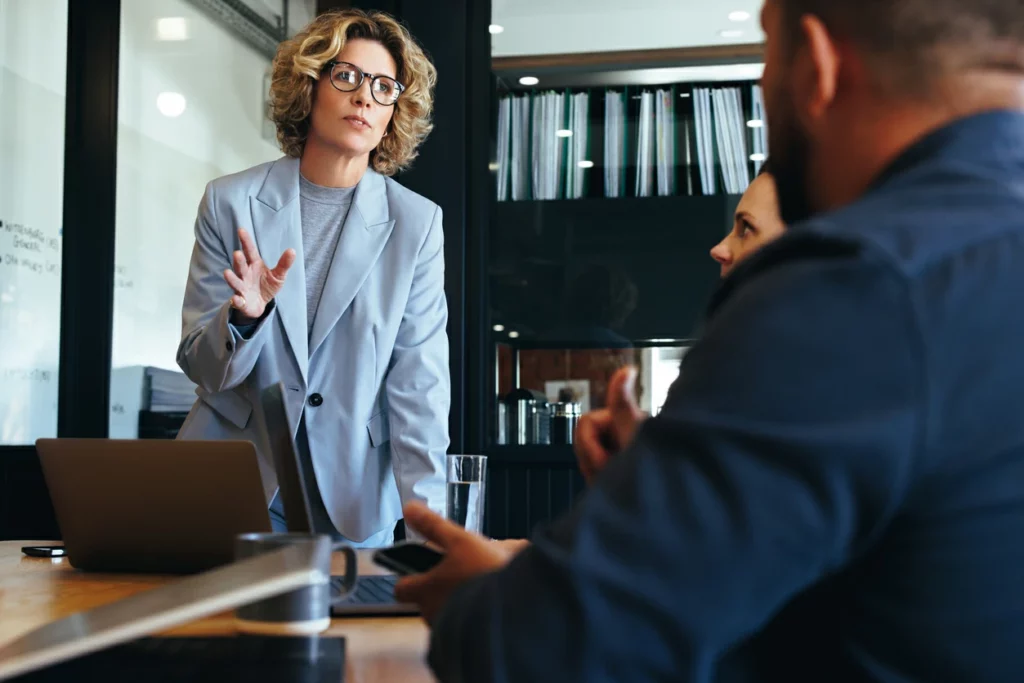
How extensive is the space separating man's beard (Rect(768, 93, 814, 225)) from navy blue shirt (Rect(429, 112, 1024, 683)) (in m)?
0.14

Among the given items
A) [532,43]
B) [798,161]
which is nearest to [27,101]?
[532,43]

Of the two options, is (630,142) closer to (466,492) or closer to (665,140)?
(665,140)

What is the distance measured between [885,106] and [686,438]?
0.26 metres

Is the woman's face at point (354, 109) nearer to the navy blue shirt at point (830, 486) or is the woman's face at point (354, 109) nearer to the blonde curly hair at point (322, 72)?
the blonde curly hair at point (322, 72)

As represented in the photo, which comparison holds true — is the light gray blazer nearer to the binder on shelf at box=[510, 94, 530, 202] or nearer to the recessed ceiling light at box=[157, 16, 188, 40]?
the binder on shelf at box=[510, 94, 530, 202]

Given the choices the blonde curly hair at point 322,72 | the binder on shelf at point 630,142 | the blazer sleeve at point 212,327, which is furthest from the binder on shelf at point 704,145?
the blazer sleeve at point 212,327

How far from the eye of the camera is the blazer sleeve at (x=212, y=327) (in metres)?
1.96

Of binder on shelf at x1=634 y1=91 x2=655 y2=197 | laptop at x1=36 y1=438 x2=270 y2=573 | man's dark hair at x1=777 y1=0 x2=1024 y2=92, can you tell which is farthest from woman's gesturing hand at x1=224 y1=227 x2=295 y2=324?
binder on shelf at x1=634 y1=91 x2=655 y2=197

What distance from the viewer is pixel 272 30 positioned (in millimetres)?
3910

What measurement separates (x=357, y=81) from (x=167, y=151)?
1539mm

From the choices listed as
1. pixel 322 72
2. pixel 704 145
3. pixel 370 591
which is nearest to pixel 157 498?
pixel 370 591

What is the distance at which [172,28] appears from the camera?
3730 mm

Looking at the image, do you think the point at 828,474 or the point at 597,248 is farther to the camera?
the point at 597,248

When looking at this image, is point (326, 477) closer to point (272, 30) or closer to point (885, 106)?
point (885, 106)
